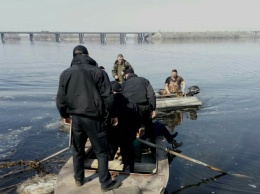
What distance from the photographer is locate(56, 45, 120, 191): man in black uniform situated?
13.7 ft

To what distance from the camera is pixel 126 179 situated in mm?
5023

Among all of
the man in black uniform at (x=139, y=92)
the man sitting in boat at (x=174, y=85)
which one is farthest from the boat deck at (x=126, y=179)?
the man sitting in boat at (x=174, y=85)

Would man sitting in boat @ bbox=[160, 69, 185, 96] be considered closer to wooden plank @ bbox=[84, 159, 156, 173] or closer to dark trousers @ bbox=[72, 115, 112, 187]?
wooden plank @ bbox=[84, 159, 156, 173]

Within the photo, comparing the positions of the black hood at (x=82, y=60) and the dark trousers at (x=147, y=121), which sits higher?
the black hood at (x=82, y=60)

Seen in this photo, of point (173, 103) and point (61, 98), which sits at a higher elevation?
point (61, 98)

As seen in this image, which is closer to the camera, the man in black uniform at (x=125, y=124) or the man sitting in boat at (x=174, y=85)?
the man in black uniform at (x=125, y=124)

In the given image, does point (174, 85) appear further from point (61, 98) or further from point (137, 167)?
point (61, 98)

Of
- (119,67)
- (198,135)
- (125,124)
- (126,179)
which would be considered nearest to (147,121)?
(125,124)

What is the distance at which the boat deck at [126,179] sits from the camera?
15.3 feet

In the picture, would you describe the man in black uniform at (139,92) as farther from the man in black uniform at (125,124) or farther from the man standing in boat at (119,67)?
the man standing in boat at (119,67)

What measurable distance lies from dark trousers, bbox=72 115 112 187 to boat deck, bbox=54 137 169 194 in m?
0.33

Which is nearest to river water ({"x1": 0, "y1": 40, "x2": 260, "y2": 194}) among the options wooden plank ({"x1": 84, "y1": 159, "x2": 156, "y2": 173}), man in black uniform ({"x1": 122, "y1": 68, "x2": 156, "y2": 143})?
wooden plank ({"x1": 84, "y1": 159, "x2": 156, "y2": 173})

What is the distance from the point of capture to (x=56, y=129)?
10.6m

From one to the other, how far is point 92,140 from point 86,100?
67 cm
